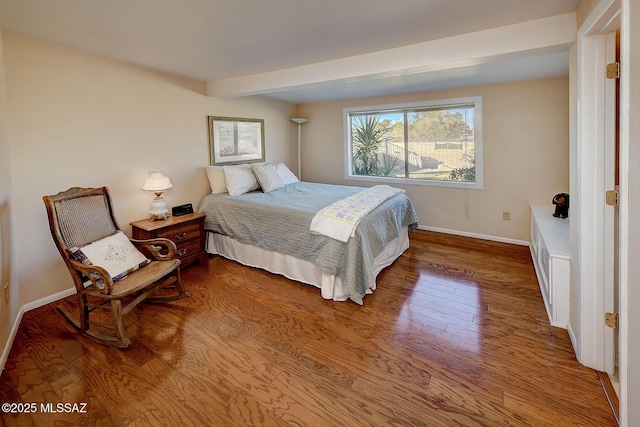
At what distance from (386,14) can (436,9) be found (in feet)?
1.05

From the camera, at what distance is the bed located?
8.90 ft

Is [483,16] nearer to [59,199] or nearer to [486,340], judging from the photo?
[486,340]

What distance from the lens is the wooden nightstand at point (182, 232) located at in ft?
10.5

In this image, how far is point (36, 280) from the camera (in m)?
2.71

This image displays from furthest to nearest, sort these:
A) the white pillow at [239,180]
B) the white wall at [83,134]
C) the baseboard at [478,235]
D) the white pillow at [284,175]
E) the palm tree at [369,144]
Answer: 1. the palm tree at [369,144]
2. the white pillow at [284,175]
3. the baseboard at [478,235]
4. the white pillow at [239,180]
5. the white wall at [83,134]

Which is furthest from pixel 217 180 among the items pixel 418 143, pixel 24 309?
pixel 418 143

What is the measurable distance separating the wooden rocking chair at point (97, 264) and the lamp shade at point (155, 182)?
1.77ft

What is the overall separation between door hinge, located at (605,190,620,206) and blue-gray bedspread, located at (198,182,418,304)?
5.27 ft

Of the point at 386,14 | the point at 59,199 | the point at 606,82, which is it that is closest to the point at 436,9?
the point at 386,14

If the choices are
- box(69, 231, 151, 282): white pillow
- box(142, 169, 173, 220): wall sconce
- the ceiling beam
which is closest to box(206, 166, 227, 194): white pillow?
box(142, 169, 173, 220): wall sconce

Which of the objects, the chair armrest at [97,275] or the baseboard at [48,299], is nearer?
the chair armrest at [97,275]

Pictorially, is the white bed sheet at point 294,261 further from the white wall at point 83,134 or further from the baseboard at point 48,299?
the baseboard at point 48,299

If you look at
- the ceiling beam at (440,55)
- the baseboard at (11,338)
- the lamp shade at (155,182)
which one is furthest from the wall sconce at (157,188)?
the ceiling beam at (440,55)

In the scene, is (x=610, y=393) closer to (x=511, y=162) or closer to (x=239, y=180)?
(x=511, y=162)
